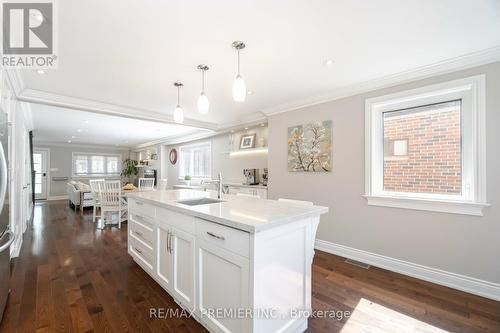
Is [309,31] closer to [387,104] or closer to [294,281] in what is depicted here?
[387,104]

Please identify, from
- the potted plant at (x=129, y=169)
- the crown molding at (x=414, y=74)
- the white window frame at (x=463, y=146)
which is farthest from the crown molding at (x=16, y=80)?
the potted plant at (x=129, y=169)

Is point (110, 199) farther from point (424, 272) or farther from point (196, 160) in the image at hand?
point (424, 272)

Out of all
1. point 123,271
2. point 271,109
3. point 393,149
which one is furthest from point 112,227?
point 393,149

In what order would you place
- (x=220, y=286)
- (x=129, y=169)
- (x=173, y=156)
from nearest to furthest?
Answer: (x=220, y=286) < (x=173, y=156) < (x=129, y=169)

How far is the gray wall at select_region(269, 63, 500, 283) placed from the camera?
2053 mm

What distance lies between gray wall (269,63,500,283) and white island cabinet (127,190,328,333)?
149 centimetres

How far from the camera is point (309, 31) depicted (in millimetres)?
1787

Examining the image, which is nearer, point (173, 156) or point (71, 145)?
point (173, 156)

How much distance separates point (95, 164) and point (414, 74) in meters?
11.6

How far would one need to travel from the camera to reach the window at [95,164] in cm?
943

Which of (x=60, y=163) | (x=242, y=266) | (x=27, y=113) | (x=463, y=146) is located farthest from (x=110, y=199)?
(x=60, y=163)

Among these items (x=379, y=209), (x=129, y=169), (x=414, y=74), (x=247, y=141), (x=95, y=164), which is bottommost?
(x=379, y=209)

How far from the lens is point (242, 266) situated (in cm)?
128

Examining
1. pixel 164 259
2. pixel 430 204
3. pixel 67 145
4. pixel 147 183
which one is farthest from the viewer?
pixel 67 145
